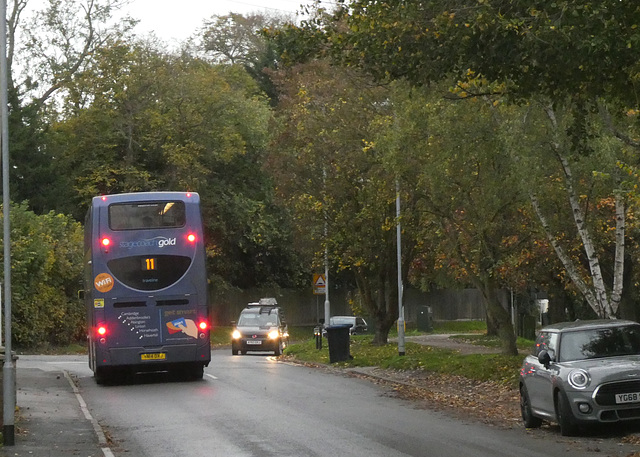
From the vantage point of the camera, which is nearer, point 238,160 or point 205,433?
point 205,433

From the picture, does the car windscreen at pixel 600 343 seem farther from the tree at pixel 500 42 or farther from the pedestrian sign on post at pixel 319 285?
the pedestrian sign on post at pixel 319 285

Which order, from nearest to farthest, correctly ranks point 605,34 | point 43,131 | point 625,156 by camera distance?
point 605,34, point 625,156, point 43,131

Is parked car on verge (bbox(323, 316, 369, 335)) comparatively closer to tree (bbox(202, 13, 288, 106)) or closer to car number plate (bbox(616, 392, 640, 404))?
tree (bbox(202, 13, 288, 106))

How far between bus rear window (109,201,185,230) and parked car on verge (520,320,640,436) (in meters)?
10.2

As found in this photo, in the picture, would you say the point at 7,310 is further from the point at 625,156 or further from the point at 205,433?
the point at 625,156

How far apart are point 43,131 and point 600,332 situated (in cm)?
4168

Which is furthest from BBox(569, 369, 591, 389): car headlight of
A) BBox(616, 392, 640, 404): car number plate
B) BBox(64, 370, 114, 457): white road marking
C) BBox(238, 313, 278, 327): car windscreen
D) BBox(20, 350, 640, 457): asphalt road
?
BBox(238, 313, 278, 327): car windscreen

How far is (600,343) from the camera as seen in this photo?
15.3 meters

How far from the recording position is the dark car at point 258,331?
41.4 meters

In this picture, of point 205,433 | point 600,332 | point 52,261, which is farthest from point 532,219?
point 52,261

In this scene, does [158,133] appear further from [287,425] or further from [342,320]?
[287,425]

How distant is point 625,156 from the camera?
70.4 ft

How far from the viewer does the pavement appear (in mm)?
13617

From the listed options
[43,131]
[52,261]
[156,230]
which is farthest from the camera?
[43,131]
